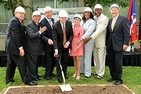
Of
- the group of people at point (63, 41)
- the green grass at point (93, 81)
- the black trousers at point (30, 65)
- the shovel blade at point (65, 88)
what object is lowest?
the green grass at point (93, 81)

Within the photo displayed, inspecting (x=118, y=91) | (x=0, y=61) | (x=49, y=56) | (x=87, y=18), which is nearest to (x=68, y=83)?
(x=49, y=56)

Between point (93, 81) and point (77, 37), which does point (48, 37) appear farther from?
point (93, 81)

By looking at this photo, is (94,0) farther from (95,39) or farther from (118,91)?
(118,91)

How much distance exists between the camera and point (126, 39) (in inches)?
208

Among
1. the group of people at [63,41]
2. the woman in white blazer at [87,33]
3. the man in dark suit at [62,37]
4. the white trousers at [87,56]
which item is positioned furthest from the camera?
the white trousers at [87,56]

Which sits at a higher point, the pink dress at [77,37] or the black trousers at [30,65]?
the pink dress at [77,37]

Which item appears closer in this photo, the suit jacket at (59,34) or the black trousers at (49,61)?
the suit jacket at (59,34)

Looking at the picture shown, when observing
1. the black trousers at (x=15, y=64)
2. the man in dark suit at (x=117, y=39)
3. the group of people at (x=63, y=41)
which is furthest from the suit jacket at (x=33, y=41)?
the man in dark suit at (x=117, y=39)

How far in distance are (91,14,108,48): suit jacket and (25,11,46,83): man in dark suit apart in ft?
4.45

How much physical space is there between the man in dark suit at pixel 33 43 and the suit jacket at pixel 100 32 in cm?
136

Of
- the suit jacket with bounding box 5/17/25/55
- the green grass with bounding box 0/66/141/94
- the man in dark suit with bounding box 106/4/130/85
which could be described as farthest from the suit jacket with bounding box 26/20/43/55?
the man in dark suit with bounding box 106/4/130/85

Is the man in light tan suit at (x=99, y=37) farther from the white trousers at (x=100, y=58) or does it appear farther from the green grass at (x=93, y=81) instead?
the green grass at (x=93, y=81)

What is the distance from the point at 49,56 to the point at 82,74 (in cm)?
126

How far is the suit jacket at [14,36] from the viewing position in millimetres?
5055
